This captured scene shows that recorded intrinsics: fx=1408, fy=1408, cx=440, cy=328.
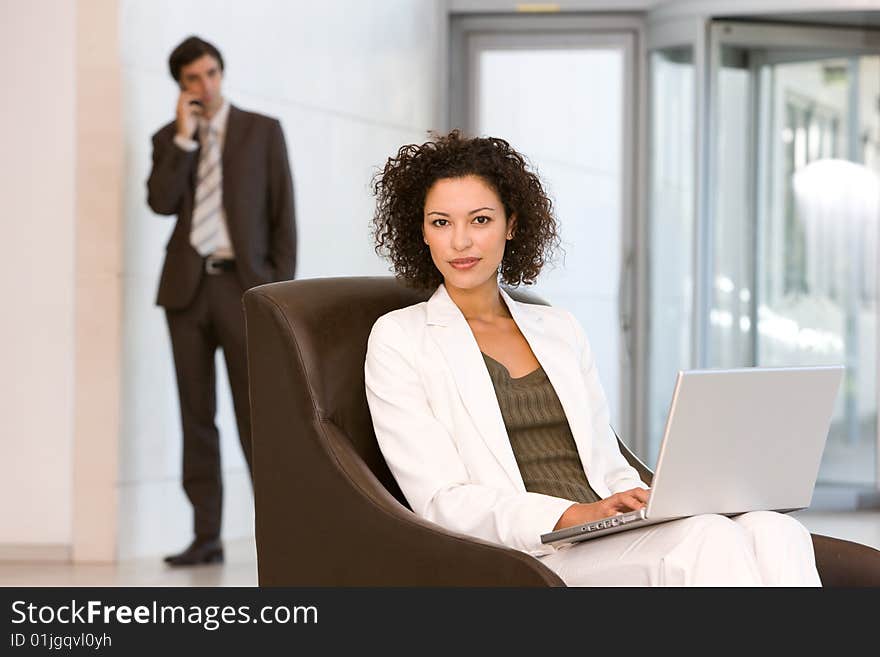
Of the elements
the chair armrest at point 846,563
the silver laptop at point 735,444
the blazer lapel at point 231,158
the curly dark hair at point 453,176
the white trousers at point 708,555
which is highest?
the blazer lapel at point 231,158

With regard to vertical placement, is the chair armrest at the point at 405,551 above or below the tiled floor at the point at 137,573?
above

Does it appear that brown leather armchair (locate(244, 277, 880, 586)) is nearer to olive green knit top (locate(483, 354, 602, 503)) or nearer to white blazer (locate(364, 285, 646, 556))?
white blazer (locate(364, 285, 646, 556))

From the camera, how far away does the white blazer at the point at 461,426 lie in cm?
233

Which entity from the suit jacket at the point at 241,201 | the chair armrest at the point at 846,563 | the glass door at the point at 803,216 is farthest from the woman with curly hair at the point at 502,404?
the glass door at the point at 803,216

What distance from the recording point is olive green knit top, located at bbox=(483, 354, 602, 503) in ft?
8.36

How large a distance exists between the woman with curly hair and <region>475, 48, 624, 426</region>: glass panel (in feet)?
13.2

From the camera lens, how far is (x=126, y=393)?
5023mm

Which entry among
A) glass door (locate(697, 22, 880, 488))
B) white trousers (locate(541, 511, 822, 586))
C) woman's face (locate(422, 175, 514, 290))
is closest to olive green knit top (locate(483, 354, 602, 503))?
woman's face (locate(422, 175, 514, 290))

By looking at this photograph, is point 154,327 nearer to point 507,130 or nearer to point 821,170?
point 507,130

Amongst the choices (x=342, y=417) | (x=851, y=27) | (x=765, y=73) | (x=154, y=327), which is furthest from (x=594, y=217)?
(x=342, y=417)

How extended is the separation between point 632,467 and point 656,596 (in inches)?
35.3

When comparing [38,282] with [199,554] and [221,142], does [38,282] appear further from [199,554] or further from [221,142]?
[199,554]

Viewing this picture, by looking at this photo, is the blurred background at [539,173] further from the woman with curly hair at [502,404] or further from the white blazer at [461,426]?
the white blazer at [461,426]

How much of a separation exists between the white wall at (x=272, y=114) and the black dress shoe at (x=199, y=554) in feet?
0.63
